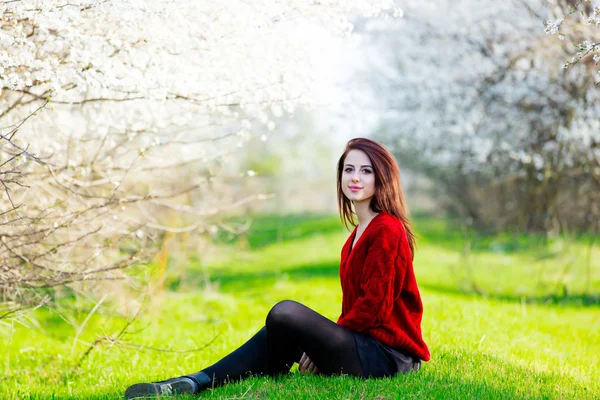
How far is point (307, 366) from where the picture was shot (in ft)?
12.7

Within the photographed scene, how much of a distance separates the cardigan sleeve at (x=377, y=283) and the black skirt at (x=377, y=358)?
7 cm

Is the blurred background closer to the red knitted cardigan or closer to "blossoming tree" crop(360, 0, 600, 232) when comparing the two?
"blossoming tree" crop(360, 0, 600, 232)

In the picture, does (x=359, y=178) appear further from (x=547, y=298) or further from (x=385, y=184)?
(x=547, y=298)

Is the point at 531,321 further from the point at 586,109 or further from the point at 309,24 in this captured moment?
the point at 309,24

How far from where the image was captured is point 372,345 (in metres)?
3.62

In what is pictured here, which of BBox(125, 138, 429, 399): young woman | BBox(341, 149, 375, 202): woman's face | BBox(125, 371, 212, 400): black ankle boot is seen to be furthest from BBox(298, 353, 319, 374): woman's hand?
BBox(341, 149, 375, 202): woman's face

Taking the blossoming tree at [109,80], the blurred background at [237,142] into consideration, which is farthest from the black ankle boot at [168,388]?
the blossoming tree at [109,80]

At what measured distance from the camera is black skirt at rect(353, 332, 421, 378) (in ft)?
11.8

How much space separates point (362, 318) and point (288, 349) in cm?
47

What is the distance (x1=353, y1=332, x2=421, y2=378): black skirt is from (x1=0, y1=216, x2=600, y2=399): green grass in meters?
0.08

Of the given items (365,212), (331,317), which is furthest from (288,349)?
(331,317)

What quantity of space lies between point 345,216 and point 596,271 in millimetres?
8694

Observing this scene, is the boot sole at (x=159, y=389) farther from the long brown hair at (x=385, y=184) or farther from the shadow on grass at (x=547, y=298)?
the shadow on grass at (x=547, y=298)

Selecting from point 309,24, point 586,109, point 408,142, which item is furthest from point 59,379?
point 408,142
